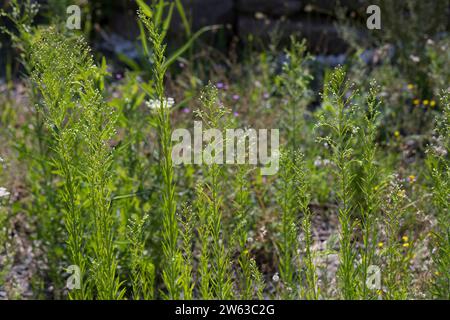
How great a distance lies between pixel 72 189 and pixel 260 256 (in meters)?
1.59

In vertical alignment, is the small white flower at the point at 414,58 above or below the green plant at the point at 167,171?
above

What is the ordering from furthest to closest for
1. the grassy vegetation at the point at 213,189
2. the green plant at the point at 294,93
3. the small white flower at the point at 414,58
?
1. the small white flower at the point at 414,58
2. the green plant at the point at 294,93
3. the grassy vegetation at the point at 213,189

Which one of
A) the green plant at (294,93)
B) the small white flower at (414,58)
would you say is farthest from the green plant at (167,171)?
the small white flower at (414,58)

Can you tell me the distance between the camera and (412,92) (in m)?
5.14

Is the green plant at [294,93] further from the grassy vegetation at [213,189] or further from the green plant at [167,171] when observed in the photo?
the green plant at [167,171]

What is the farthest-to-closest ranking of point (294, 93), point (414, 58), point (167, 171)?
point (414, 58), point (294, 93), point (167, 171)

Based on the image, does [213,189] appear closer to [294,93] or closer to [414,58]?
[294,93]

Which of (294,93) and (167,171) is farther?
(294,93)

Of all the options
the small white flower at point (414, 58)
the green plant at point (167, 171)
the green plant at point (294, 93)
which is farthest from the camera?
the small white flower at point (414, 58)

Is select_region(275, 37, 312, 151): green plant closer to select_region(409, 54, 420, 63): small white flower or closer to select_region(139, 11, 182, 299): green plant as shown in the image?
select_region(409, 54, 420, 63): small white flower

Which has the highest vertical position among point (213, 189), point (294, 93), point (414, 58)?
point (414, 58)

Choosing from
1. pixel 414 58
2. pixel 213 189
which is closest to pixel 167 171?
pixel 213 189

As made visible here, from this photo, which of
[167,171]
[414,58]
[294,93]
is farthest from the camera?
[414,58]
